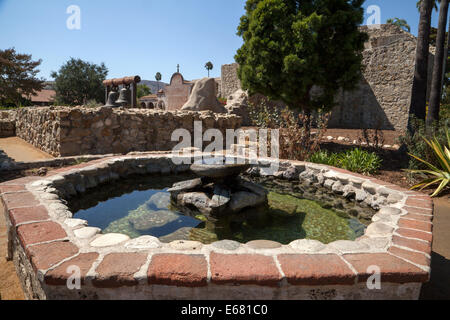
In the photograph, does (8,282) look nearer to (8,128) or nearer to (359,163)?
(359,163)

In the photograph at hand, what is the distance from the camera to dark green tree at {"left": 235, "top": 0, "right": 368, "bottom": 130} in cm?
643

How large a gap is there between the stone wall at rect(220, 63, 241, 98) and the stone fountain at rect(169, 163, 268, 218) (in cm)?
1748

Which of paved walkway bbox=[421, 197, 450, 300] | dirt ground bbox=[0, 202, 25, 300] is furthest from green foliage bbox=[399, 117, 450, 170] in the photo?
dirt ground bbox=[0, 202, 25, 300]

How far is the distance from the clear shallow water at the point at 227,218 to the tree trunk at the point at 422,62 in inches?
182

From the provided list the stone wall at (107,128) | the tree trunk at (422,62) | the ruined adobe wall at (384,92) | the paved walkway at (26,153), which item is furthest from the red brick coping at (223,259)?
the ruined adobe wall at (384,92)

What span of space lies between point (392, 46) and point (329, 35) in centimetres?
831

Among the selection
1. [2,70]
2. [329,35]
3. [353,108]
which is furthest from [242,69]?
[2,70]

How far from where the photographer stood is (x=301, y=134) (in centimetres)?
588

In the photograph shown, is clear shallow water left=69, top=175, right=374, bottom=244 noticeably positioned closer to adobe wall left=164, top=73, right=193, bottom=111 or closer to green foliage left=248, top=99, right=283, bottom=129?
green foliage left=248, top=99, right=283, bottom=129

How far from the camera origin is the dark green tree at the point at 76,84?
2348 cm

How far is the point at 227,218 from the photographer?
127 inches

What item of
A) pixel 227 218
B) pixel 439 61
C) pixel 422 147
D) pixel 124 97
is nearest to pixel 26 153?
pixel 124 97

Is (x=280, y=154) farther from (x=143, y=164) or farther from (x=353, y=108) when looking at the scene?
(x=353, y=108)

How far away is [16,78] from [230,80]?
784 inches
